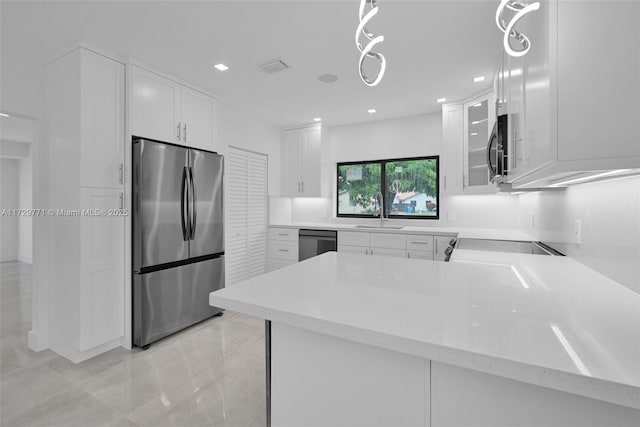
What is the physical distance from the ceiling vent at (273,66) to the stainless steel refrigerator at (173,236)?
1062 millimetres

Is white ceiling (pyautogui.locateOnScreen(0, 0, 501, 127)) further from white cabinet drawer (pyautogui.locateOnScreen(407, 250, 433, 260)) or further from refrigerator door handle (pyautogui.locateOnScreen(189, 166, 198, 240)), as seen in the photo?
white cabinet drawer (pyautogui.locateOnScreen(407, 250, 433, 260))

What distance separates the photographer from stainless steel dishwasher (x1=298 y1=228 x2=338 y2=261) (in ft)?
13.7

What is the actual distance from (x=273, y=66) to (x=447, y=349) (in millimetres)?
2737

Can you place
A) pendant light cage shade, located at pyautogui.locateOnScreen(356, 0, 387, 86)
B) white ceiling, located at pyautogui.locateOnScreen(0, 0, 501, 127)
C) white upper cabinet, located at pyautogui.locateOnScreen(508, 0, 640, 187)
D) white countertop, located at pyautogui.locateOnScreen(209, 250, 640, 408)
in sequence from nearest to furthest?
white countertop, located at pyautogui.locateOnScreen(209, 250, 640, 408)
white upper cabinet, located at pyautogui.locateOnScreen(508, 0, 640, 187)
pendant light cage shade, located at pyautogui.locateOnScreen(356, 0, 387, 86)
white ceiling, located at pyautogui.locateOnScreen(0, 0, 501, 127)

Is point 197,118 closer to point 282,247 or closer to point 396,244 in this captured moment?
point 282,247

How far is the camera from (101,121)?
2.46 meters

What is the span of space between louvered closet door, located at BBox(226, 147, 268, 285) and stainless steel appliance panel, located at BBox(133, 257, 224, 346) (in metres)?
0.72

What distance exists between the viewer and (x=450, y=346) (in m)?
0.68

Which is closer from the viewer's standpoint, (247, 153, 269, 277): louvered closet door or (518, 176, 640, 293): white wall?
(518, 176, 640, 293): white wall

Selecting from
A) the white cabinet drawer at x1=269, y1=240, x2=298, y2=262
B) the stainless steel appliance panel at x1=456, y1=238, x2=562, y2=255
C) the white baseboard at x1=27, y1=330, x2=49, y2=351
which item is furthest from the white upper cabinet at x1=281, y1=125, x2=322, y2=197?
the white baseboard at x1=27, y1=330, x2=49, y2=351

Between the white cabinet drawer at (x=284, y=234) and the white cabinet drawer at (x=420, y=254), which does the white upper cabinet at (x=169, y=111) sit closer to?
the white cabinet drawer at (x=284, y=234)

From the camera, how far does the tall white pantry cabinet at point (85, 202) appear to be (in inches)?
93.1

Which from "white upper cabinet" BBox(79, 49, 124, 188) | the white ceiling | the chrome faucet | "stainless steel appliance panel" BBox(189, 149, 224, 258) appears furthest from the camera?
the chrome faucet

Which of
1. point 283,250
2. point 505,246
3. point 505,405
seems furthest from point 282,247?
point 505,405
